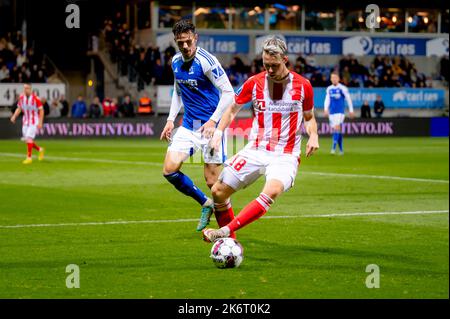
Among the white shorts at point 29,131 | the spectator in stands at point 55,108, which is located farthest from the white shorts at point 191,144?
the spectator in stands at point 55,108

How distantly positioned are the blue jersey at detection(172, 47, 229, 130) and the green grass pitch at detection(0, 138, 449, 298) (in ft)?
4.90

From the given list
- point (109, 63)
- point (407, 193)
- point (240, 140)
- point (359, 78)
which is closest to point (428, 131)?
point (359, 78)

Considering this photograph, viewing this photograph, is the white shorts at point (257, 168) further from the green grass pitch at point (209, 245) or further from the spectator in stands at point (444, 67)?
the spectator in stands at point (444, 67)

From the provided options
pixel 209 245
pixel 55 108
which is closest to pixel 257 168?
pixel 209 245

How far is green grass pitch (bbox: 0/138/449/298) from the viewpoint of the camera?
27.5 ft

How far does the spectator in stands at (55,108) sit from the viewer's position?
135 ft

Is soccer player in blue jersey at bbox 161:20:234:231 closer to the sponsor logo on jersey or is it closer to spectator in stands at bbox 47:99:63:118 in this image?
the sponsor logo on jersey

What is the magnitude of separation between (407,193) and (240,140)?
1915cm

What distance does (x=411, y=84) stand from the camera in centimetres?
4969

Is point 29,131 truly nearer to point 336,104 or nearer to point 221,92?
point 336,104

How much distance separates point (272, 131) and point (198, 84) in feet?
6.86

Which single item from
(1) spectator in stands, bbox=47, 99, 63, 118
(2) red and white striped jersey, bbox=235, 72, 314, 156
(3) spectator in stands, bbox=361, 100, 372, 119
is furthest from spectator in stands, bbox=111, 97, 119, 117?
(2) red and white striped jersey, bbox=235, 72, 314, 156

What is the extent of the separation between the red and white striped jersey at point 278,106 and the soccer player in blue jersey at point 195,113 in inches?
59.1

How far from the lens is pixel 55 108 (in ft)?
136
